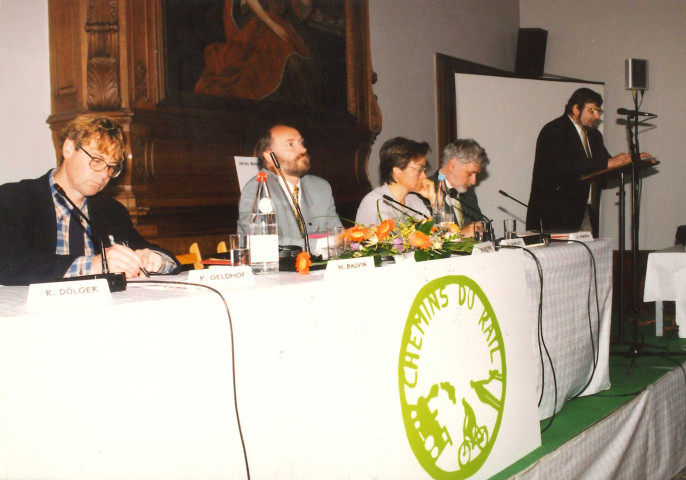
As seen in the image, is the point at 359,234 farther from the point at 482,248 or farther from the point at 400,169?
the point at 400,169

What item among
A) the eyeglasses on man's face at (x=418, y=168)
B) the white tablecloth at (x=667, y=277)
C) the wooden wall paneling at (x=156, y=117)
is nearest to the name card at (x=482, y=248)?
the eyeglasses on man's face at (x=418, y=168)

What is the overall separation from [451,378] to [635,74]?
3.80 metres

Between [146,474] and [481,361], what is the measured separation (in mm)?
946

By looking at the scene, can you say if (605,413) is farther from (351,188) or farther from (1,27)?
(1,27)

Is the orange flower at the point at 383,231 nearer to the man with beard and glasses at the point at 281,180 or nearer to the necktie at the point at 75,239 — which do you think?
the necktie at the point at 75,239

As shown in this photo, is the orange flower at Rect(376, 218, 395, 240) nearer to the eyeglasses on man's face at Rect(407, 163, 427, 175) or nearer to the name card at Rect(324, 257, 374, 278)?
the name card at Rect(324, 257, 374, 278)

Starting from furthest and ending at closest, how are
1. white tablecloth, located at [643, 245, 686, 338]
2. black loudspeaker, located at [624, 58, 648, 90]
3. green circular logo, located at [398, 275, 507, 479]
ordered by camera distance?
black loudspeaker, located at [624, 58, 648, 90] → white tablecloth, located at [643, 245, 686, 338] → green circular logo, located at [398, 275, 507, 479]

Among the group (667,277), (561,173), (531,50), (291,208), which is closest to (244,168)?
(291,208)

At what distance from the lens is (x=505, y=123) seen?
523 cm

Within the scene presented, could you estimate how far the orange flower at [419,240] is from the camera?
5.36 ft

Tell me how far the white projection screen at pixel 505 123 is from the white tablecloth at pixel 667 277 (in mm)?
1313

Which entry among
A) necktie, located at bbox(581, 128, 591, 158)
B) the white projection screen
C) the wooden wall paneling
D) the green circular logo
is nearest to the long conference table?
the green circular logo

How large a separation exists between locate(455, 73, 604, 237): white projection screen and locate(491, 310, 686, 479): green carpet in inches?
67.9

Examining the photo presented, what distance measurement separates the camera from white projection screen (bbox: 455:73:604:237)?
16.7 feet
